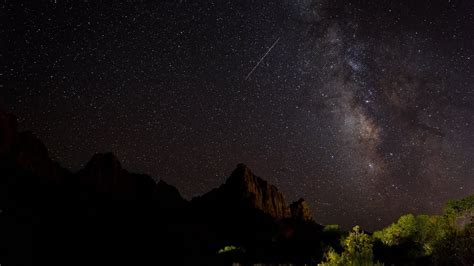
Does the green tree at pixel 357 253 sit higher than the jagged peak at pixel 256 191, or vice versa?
the jagged peak at pixel 256 191

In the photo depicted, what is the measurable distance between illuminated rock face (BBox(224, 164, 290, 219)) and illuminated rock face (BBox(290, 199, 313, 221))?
11.2 feet

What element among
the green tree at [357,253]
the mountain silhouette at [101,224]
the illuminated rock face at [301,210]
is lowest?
the green tree at [357,253]

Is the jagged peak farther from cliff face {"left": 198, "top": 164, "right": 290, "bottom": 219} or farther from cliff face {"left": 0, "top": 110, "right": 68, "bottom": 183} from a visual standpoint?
cliff face {"left": 0, "top": 110, "right": 68, "bottom": 183}

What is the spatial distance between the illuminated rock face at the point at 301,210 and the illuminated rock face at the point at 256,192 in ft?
11.2

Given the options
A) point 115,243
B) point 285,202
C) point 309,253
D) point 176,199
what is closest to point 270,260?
point 309,253

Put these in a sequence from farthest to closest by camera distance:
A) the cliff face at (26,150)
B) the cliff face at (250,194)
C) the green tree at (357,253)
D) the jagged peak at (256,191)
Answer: the jagged peak at (256,191) → the cliff face at (250,194) → the cliff face at (26,150) → the green tree at (357,253)

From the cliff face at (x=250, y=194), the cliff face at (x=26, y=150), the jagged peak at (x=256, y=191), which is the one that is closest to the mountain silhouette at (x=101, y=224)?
the cliff face at (x=26, y=150)

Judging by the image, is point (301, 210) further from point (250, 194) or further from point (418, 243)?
point (418, 243)

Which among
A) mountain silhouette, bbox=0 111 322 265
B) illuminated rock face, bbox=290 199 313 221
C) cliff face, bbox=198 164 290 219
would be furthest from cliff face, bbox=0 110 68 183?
illuminated rock face, bbox=290 199 313 221

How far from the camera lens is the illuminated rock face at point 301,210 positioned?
123m

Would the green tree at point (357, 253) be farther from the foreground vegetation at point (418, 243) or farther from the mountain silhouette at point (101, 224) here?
the mountain silhouette at point (101, 224)

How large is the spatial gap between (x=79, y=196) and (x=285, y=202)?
7652 centimetres

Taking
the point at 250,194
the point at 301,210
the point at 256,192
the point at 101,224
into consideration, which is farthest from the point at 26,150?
the point at 301,210

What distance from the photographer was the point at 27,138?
84.1 m
